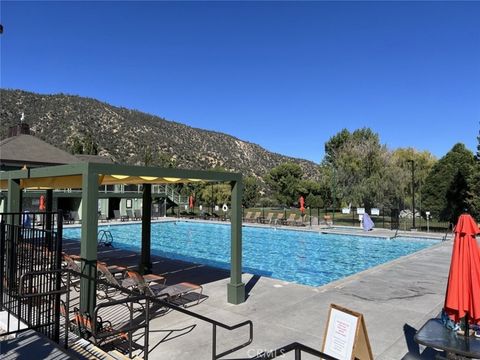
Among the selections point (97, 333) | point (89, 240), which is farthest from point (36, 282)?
point (97, 333)

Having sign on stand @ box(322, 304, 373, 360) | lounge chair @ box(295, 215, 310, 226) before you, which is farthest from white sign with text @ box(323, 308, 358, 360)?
lounge chair @ box(295, 215, 310, 226)

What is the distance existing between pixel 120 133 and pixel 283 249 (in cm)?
5612

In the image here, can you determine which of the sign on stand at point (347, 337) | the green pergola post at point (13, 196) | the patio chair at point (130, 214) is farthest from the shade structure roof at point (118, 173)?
the patio chair at point (130, 214)

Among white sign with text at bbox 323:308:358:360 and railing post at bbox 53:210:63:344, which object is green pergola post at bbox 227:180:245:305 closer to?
white sign with text at bbox 323:308:358:360

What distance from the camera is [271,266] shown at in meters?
15.8

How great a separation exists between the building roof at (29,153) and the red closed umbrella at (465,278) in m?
25.2

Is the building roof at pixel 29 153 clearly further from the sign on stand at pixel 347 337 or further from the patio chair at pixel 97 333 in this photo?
the sign on stand at pixel 347 337

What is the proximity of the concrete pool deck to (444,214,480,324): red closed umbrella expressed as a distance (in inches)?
50.4

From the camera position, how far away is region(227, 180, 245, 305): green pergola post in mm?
8008

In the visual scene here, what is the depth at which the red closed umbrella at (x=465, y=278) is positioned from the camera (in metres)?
4.59

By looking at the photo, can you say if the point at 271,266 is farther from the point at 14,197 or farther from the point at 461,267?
the point at 461,267

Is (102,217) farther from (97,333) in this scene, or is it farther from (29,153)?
(97,333)

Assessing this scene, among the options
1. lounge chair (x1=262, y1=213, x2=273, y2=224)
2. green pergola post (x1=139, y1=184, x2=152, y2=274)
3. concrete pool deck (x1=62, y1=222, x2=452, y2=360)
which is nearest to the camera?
concrete pool deck (x1=62, y1=222, x2=452, y2=360)

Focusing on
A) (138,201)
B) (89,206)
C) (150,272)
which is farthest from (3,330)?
(138,201)
